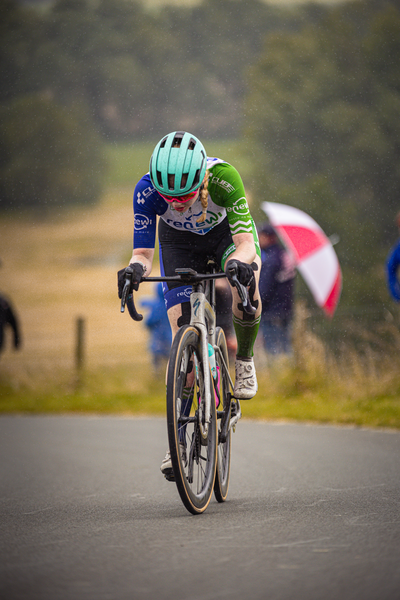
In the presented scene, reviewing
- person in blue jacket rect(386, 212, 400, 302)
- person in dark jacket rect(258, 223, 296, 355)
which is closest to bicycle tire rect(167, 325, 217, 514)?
person in blue jacket rect(386, 212, 400, 302)

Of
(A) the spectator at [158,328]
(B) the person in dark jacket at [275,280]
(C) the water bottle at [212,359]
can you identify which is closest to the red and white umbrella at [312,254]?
(B) the person in dark jacket at [275,280]

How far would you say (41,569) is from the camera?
345 cm

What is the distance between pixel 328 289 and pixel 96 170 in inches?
A: 1060

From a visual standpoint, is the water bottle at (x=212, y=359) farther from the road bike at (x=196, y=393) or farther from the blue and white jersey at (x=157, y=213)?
the blue and white jersey at (x=157, y=213)

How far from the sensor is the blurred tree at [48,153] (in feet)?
116

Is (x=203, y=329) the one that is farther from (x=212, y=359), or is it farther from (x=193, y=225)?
(x=193, y=225)

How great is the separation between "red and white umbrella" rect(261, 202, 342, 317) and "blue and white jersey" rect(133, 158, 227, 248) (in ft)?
19.9

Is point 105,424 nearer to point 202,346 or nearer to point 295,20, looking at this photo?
point 202,346

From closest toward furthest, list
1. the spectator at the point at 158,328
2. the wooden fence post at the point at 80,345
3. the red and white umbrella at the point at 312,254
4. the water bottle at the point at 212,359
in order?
1. the water bottle at the point at 212,359
2. the red and white umbrella at the point at 312,254
3. the spectator at the point at 158,328
4. the wooden fence post at the point at 80,345

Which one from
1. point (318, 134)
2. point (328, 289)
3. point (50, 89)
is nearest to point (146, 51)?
point (50, 89)

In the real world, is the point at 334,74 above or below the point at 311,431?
above

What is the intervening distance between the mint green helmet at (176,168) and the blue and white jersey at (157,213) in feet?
1.11

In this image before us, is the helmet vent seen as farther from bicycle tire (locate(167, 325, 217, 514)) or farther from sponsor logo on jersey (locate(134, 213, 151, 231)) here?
bicycle tire (locate(167, 325, 217, 514))

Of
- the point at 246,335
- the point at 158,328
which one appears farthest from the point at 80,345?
the point at 246,335
